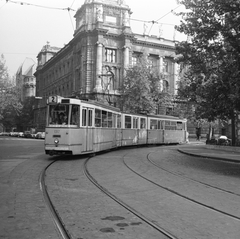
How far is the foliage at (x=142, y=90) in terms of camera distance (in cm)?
4219

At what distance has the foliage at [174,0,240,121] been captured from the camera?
13.8m

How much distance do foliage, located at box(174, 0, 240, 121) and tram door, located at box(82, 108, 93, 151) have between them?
214 inches

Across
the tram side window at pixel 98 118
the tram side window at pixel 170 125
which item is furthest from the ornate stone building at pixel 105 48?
the tram side window at pixel 98 118

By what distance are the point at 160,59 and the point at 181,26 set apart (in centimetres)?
4681

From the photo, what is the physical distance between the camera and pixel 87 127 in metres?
15.3

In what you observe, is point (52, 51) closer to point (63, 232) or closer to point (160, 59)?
point (160, 59)

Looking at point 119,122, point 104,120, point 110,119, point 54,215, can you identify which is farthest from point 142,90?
point 54,215

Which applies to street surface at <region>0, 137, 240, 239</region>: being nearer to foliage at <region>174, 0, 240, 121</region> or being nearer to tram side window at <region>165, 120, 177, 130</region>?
foliage at <region>174, 0, 240, 121</region>

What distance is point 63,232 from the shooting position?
480cm

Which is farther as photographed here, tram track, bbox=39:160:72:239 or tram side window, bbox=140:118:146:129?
tram side window, bbox=140:118:146:129

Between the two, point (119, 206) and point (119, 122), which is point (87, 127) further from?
point (119, 206)

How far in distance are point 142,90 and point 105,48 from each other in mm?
17975

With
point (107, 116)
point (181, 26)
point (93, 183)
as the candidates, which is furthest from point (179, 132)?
point (93, 183)

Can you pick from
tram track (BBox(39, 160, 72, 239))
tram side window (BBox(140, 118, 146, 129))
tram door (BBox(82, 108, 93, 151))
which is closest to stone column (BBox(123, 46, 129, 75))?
tram side window (BBox(140, 118, 146, 129))
